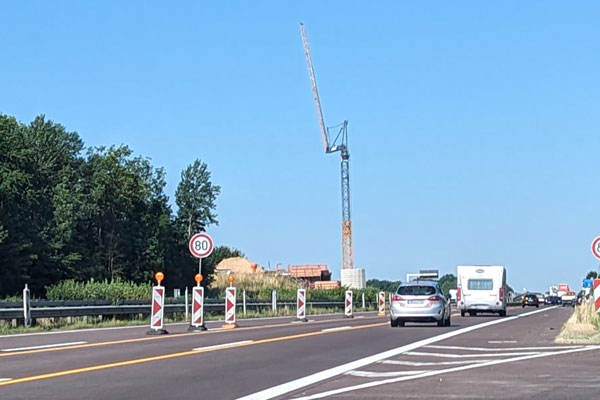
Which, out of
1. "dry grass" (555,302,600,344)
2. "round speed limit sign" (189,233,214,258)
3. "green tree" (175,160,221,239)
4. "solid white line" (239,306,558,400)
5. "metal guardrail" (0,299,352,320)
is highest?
"green tree" (175,160,221,239)

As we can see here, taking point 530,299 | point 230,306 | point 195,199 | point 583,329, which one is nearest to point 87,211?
point 195,199

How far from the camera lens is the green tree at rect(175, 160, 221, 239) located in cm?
10969

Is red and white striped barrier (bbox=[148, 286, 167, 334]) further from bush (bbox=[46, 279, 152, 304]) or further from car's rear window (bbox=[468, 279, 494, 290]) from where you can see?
car's rear window (bbox=[468, 279, 494, 290])

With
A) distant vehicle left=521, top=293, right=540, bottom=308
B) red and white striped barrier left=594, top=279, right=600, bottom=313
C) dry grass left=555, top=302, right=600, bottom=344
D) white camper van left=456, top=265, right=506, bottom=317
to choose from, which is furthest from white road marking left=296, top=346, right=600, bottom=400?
distant vehicle left=521, top=293, right=540, bottom=308

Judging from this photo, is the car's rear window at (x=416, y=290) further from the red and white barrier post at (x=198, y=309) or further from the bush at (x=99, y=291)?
the bush at (x=99, y=291)

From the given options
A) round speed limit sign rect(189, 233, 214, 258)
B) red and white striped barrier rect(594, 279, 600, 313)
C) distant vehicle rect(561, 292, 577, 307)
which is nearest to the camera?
red and white striped barrier rect(594, 279, 600, 313)

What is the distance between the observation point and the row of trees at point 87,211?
245 feet

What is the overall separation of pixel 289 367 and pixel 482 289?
3639cm

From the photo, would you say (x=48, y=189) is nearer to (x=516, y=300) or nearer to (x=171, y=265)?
(x=171, y=265)

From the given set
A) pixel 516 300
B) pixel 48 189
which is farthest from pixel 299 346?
pixel 516 300

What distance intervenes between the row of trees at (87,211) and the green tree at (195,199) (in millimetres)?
109

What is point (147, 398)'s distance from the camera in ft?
38.5

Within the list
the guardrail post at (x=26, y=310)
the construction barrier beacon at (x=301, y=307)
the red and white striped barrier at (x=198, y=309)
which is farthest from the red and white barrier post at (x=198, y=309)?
the construction barrier beacon at (x=301, y=307)

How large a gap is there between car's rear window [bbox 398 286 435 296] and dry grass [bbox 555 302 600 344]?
478cm
